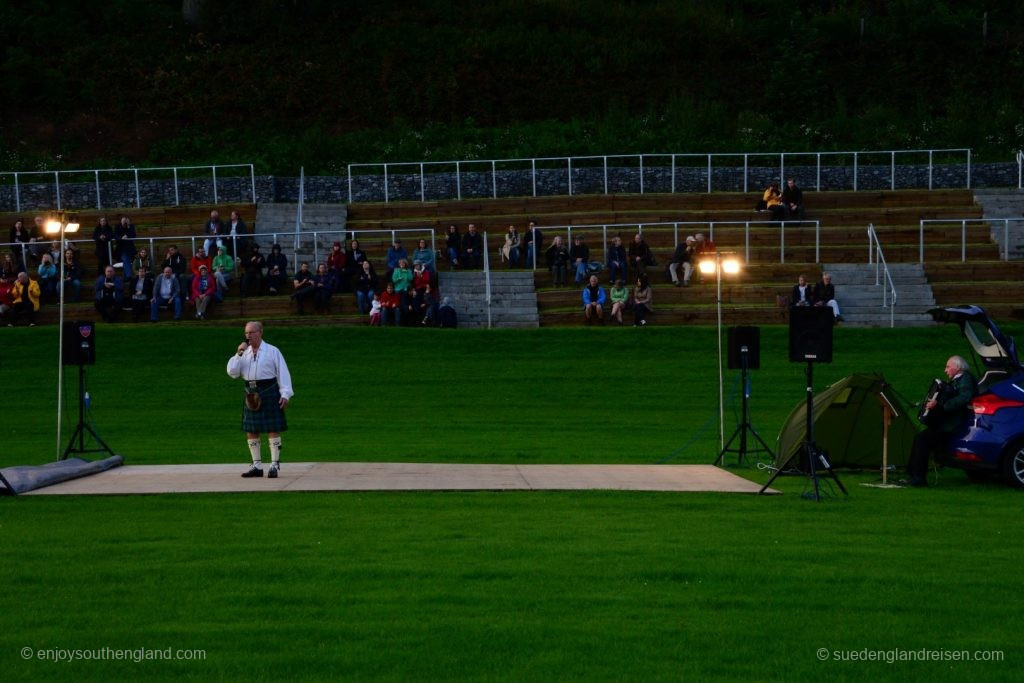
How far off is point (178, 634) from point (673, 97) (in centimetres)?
4693

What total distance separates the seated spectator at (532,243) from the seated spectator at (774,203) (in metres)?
6.57

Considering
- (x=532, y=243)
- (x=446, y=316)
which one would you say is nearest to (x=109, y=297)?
(x=446, y=316)

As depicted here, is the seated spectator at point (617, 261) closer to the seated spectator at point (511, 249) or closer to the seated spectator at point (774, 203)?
the seated spectator at point (511, 249)

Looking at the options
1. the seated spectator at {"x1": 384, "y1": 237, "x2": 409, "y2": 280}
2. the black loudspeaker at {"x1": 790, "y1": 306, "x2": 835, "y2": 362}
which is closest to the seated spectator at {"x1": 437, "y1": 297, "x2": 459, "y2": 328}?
the seated spectator at {"x1": 384, "y1": 237, "x2": 409, "y2": 280}

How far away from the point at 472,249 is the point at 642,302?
5862mm

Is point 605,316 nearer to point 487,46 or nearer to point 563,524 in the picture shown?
point 563,524

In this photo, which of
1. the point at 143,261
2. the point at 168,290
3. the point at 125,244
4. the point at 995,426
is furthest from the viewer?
the point at 125,244

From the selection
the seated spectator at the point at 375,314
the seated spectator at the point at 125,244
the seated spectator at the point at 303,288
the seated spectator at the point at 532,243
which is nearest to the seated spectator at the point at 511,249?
the seated spectator at the point at 532,243

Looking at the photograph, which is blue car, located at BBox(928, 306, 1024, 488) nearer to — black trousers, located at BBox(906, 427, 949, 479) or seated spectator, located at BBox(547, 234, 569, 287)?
black trousers, located at BBox(906, 427, 949, 479)

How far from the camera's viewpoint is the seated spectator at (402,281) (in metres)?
34.2

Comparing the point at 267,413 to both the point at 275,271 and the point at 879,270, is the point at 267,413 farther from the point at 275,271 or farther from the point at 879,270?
the point at 879,270

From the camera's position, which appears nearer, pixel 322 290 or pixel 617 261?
pixel 322 290

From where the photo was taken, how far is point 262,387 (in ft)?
54.8

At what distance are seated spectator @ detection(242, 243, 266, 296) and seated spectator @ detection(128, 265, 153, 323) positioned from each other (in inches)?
95.2
